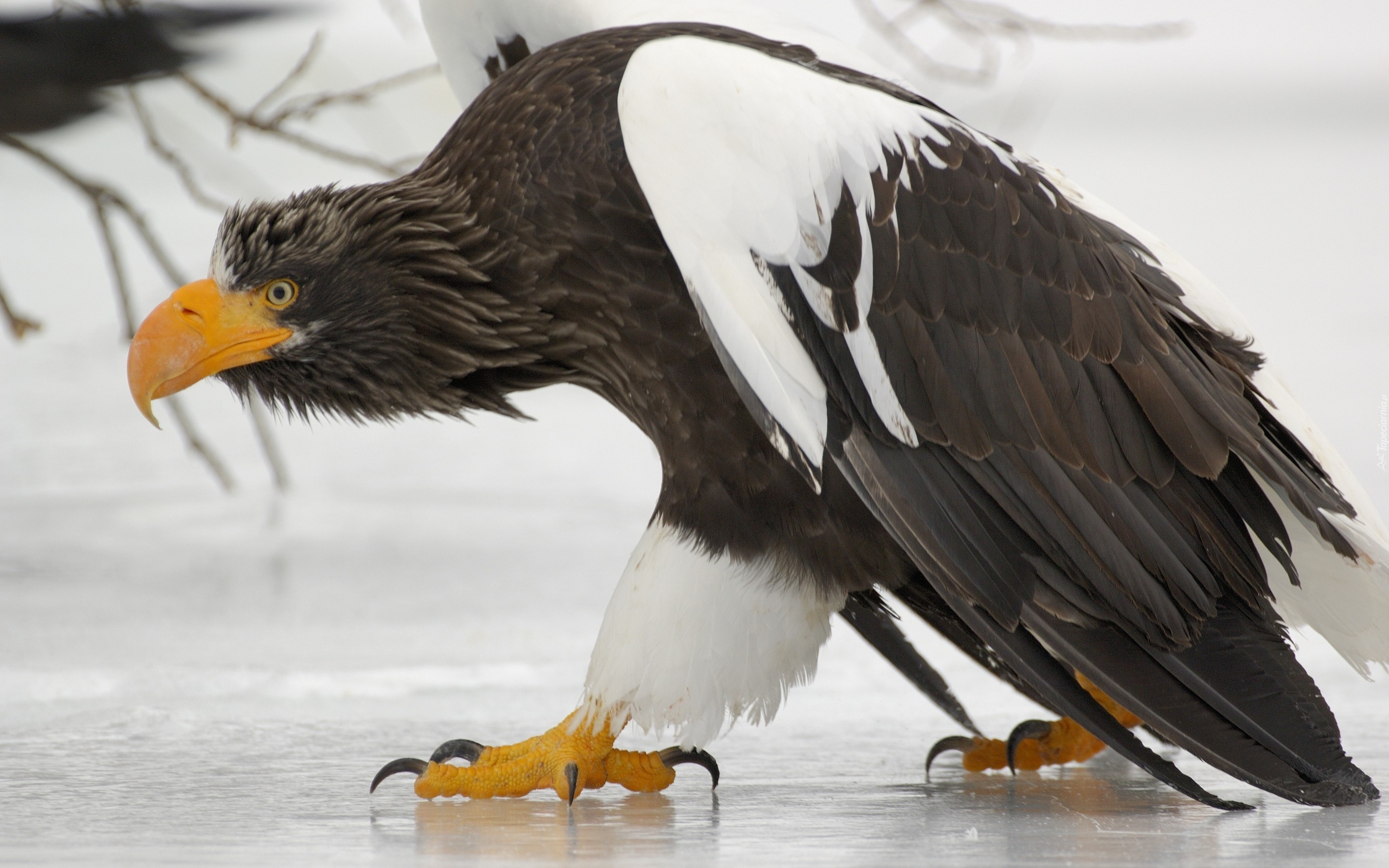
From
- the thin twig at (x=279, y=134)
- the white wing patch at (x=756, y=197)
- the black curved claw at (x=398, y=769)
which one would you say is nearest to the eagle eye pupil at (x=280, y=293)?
the white wing patch at (x=756, y=197)

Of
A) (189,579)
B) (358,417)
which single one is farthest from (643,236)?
(189,579)

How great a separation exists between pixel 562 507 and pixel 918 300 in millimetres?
2967

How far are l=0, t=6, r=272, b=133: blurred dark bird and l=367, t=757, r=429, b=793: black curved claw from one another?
6.96ft

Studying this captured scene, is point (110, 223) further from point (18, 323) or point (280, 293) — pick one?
point (280, 293)

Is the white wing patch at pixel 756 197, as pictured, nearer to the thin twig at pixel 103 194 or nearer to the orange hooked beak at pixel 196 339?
the orange hooked beak at pixel 196 339

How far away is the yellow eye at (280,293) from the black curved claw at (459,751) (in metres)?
0.74

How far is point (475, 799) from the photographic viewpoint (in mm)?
2066

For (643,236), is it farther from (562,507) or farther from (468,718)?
(562,507)

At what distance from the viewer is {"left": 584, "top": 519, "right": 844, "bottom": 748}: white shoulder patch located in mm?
2090

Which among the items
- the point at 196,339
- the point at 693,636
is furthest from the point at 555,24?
the point at 693,636

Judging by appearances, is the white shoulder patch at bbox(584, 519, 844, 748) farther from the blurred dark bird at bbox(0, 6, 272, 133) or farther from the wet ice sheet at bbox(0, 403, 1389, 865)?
the blurred dark bird at bbox(0, 6, 272, 133)

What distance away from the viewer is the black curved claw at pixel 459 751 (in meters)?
2.07

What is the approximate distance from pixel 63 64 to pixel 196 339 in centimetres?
159

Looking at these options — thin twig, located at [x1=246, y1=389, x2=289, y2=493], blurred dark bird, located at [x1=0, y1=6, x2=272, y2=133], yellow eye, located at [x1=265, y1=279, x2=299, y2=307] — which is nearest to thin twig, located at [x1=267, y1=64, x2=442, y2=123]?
blurred dark bird, located at [x1=0, y1=6, x2=272, y2=133]
